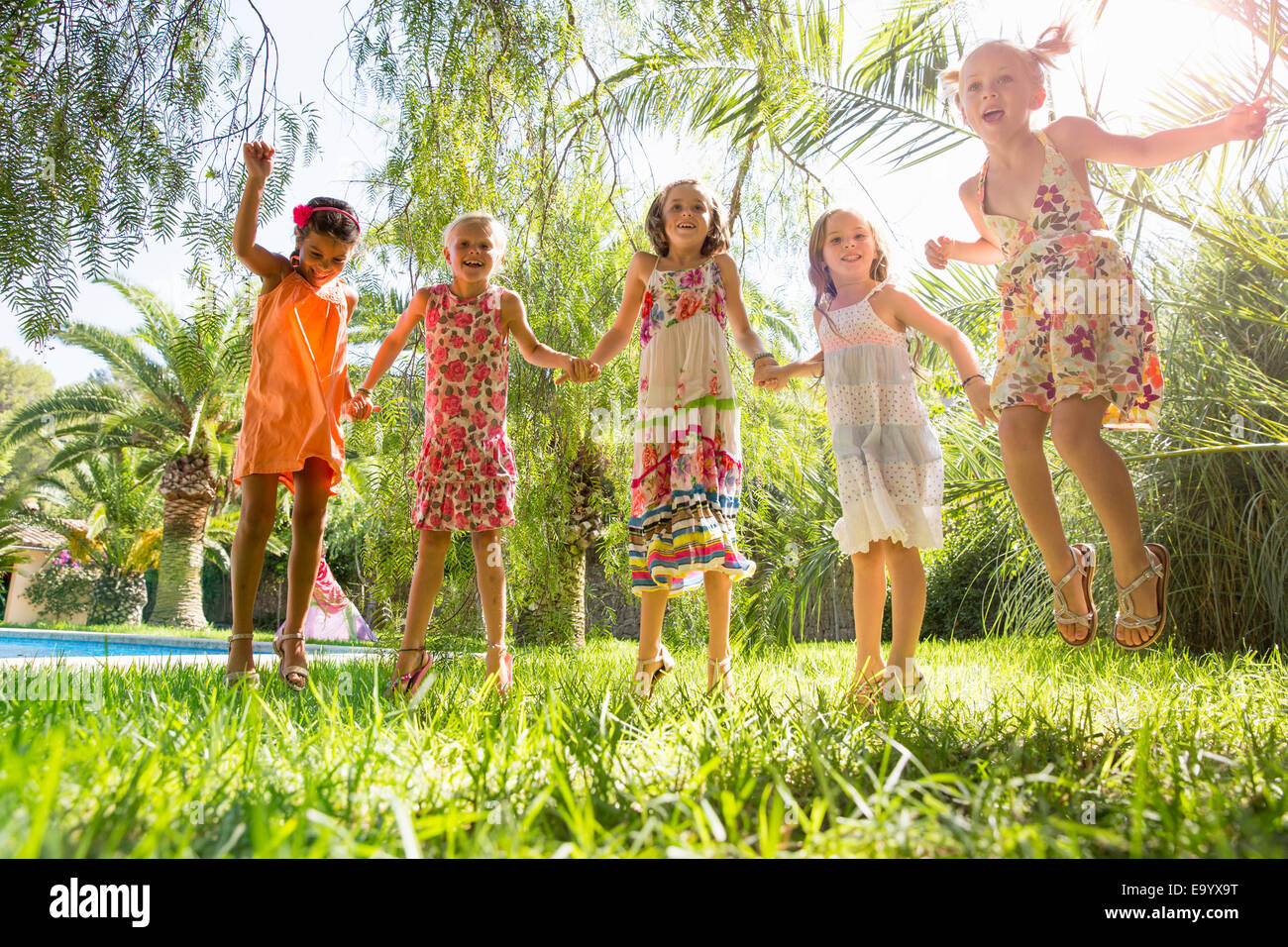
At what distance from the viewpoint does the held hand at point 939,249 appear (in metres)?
2.70

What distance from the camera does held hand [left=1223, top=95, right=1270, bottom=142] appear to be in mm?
1880

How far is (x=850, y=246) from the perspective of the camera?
2.84 metres

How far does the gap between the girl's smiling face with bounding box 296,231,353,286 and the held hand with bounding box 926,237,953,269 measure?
1.94 m

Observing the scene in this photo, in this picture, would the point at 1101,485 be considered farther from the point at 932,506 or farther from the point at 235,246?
the point at 235,246

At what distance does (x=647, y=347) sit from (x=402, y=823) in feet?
7.06

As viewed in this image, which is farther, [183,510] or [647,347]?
[183,510]

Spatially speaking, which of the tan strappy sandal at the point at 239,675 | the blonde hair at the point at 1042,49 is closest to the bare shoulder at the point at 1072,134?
the blonde hair at the point at 1042,49

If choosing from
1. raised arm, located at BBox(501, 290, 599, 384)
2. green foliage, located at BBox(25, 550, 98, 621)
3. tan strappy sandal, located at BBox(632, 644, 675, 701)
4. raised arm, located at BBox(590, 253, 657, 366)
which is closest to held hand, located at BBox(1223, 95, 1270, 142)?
raised arm, located at BBox(590, 253, 657, 366)

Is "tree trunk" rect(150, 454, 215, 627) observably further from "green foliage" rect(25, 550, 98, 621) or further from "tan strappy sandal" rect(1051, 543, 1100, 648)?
"tan strappy sandal" rect(1051, 543, 1100, 648)

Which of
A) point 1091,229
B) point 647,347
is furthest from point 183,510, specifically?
point 1091,229

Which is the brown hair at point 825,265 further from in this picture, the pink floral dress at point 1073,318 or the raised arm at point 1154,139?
the raised arm at point 1154,139

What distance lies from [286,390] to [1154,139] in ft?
8.45

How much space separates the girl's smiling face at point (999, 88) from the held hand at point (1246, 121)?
0.53m

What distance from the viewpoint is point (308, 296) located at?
285 centimetres
